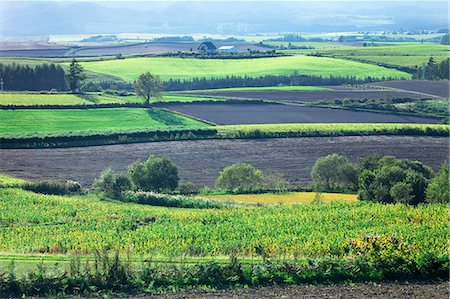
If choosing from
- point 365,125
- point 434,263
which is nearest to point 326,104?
point 365,125

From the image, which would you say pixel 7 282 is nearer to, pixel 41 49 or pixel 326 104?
pixel 326 104

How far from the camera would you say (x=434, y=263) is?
2972 cm

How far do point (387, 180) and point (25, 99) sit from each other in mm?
50205

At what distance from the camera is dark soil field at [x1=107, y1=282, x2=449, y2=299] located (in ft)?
88.8

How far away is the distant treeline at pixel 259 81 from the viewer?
11550 centimetres

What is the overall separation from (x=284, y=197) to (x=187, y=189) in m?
6.48

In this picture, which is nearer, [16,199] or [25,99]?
[16,199]

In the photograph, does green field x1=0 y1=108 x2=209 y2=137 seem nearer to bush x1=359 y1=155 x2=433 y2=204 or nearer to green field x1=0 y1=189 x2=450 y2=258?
green field x1=0 y1=189 x2=450 y2=258

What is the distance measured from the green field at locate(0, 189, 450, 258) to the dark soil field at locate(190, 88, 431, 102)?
178ft

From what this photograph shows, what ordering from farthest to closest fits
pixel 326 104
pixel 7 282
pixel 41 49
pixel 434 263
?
pixel 41 49 → pixel 326 104 → pixel 434 263 → pixel 7 282

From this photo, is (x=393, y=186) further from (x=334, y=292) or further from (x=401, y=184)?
(x=334, y=292)

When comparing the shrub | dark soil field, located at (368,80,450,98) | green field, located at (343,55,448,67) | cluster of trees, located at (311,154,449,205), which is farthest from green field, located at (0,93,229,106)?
green field, located at (343,55,448,67)

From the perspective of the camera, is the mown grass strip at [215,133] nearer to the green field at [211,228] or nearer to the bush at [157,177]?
the bush at [157,177]

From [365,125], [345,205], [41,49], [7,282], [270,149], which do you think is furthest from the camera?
[41,49]
